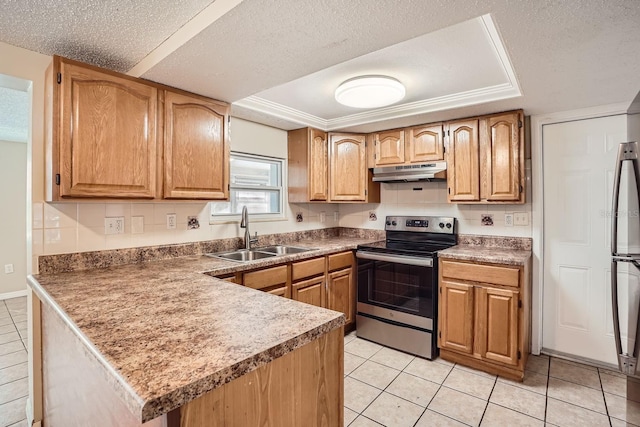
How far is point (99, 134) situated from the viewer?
68.5 inches

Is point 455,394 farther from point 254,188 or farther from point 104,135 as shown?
point 104,135

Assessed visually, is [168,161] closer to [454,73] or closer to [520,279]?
[454,73]

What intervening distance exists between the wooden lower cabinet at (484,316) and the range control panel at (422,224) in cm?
61

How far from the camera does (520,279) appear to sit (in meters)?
2.28

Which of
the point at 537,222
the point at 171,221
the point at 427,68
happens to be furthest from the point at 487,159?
the point at 171,221

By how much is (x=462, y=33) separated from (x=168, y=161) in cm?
182

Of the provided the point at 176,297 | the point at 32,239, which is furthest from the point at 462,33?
the point at 32,239

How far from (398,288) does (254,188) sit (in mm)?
1625

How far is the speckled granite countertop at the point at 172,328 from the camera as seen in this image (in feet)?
2.34

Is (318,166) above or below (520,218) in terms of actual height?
above

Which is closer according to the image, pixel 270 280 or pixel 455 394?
pixel 455 394

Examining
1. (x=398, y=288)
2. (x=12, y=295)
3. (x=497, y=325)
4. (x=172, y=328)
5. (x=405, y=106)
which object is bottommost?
(x=12, y=295)

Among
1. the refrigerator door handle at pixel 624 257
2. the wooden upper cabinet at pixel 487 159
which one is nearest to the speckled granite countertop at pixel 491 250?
the wooden upper cabinet at pixel 487 159

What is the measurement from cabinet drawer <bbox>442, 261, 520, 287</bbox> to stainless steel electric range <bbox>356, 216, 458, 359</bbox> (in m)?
0.12
